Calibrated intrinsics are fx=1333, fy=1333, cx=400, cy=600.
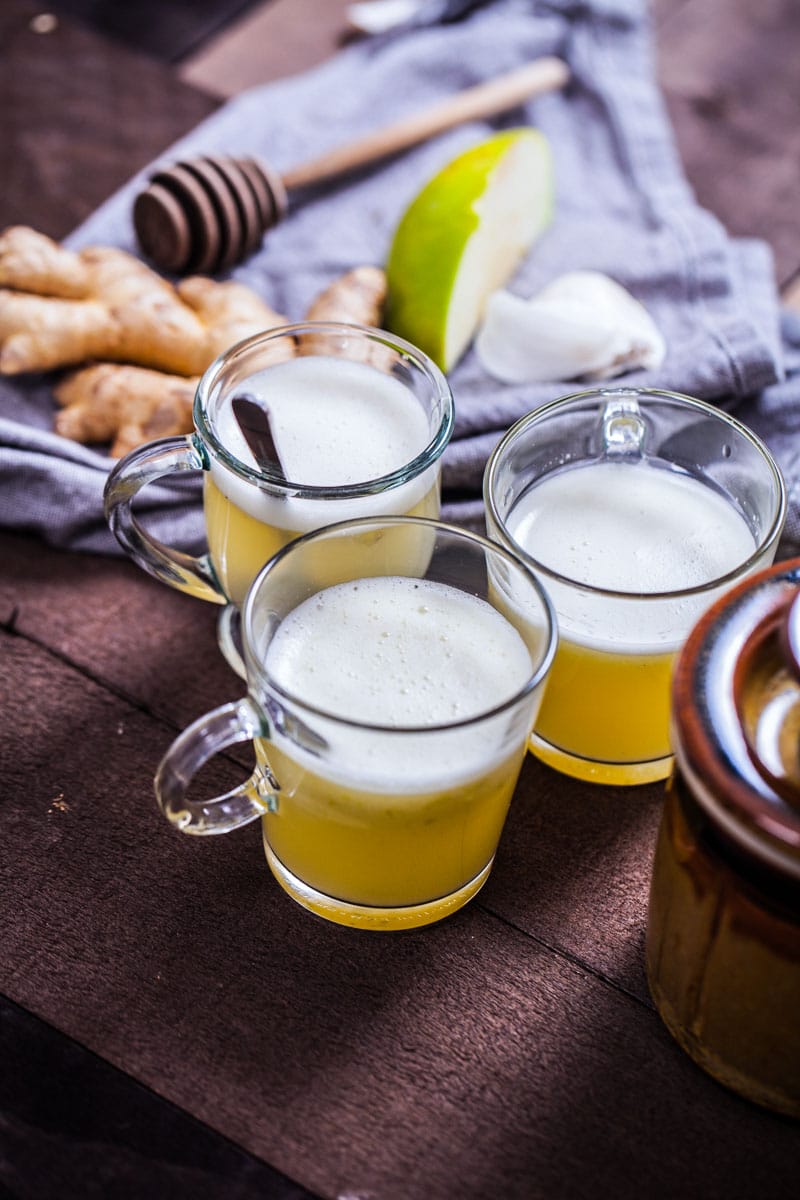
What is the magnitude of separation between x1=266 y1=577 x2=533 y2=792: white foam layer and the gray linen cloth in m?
0.32

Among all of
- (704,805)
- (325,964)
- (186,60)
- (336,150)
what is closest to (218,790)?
(325,964)

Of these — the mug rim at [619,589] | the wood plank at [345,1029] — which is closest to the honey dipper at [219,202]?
the mug rim at [619,589]

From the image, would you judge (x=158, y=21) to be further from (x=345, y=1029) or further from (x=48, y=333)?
(x=345, y=1029)

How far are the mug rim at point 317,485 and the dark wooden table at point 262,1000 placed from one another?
233 millimetres

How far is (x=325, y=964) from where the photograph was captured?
3.08 ft

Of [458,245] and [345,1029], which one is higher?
[458,245]

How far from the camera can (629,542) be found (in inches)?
40.7

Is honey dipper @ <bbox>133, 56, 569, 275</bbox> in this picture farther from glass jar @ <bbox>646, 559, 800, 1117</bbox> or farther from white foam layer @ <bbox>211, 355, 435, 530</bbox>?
glass jar @ <bbox>646, 559, 800, 1117</bbox>

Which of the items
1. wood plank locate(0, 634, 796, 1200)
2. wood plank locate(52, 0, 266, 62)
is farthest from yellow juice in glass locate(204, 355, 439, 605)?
wood plank locate(52, 0, 266, 62)

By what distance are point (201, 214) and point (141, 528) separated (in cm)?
50

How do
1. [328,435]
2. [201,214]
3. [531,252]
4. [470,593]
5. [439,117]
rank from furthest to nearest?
[439,117] → [531,252] → [201,214] → [328,435] → [470,593]

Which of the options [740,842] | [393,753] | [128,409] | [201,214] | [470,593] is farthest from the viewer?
[201,214]

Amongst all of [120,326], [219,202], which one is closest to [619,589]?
[120,326]

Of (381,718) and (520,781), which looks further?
(520,781)
